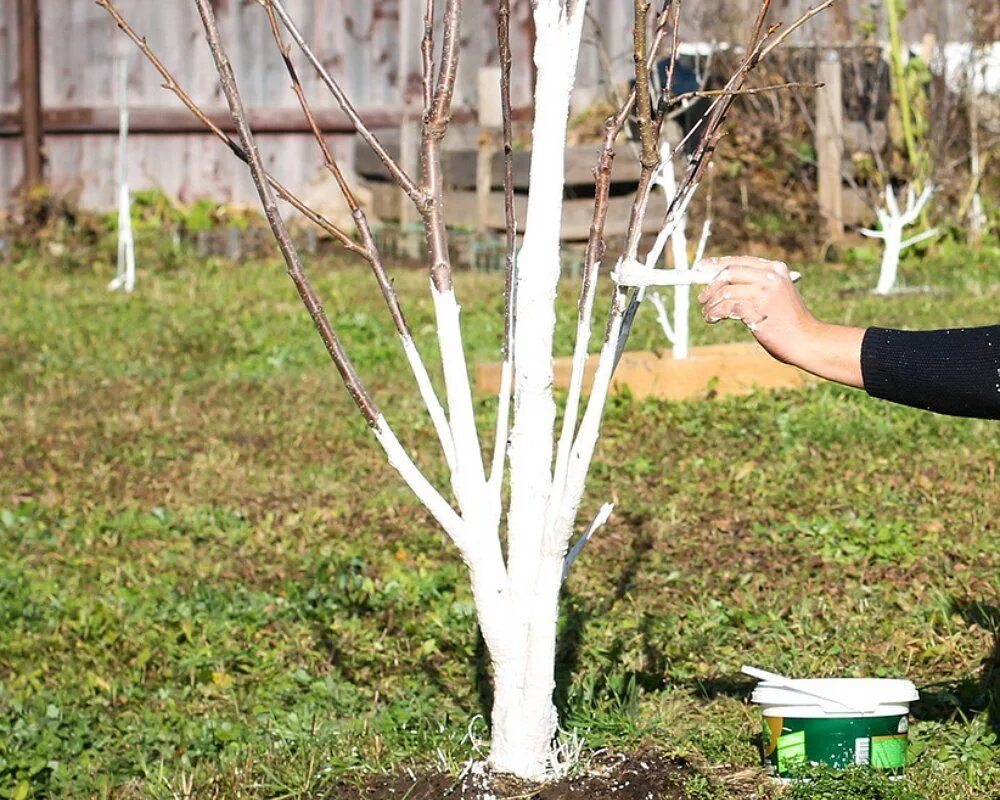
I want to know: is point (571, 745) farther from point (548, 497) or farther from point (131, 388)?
point (131, 388)

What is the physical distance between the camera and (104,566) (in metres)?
5.32

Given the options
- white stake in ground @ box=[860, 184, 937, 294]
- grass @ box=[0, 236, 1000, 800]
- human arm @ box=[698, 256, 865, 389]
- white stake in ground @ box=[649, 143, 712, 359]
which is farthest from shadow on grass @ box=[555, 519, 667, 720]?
white stake in ground @ box=[860, 184, 937, 294]

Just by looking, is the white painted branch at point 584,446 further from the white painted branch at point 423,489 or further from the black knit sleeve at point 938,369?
the black knit sleeve at point 938,369

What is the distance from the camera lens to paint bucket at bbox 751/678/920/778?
9.92ft

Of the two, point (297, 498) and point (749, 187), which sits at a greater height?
point (749, 187)

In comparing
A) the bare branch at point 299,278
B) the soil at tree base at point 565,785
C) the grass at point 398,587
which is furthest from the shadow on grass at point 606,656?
the bare branch at point 299,278

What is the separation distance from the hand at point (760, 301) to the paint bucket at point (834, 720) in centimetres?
74

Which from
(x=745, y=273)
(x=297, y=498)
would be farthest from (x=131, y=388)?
(x=745, y=273)

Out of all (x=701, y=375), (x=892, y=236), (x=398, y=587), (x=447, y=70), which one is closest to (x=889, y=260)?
(x=892, y=236)

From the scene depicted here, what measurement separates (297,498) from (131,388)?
7.58 feet

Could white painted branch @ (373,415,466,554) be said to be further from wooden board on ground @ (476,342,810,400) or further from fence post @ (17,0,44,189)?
fence post @ (17,0,44,189)

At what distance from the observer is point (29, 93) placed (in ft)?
45.1

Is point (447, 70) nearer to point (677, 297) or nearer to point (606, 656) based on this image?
point (606, 656)

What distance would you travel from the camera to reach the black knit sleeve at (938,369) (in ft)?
8.64
